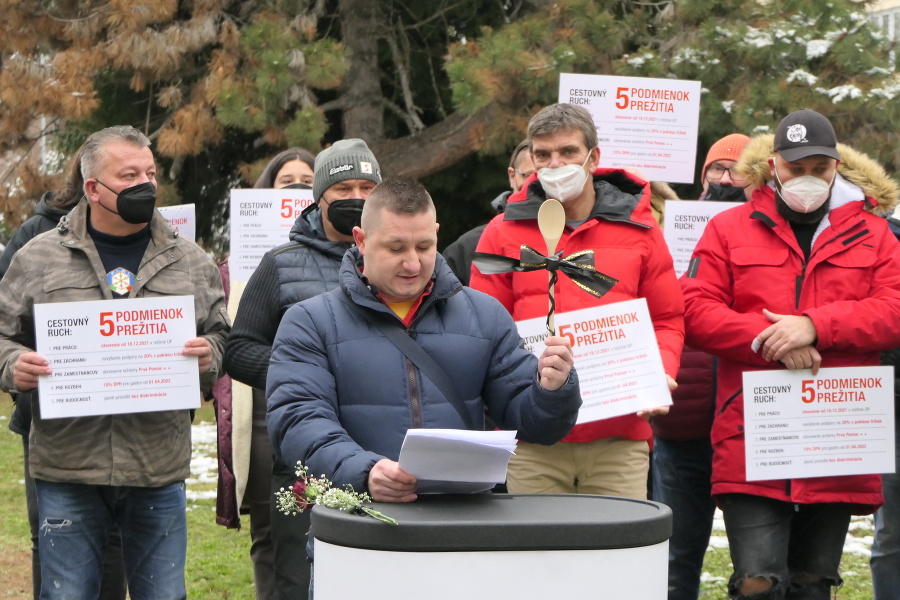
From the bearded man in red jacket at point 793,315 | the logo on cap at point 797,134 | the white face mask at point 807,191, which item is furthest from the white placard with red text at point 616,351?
the logo on cap at point 797,134

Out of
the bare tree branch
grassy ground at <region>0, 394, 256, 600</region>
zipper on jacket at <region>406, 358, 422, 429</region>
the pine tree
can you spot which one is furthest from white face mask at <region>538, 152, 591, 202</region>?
the bare tree branch

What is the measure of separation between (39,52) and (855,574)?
8.00 m

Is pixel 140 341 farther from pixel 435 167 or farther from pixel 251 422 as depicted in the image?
pixel 435 167

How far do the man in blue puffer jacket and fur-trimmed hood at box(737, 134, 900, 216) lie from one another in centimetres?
174

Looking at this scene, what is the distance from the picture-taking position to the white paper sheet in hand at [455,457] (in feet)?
10.5

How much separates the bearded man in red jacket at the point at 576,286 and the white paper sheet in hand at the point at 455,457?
5.19 feet

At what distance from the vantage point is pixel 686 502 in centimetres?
602

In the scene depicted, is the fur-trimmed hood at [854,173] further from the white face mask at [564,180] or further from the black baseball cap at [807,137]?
the white face mask at [564,180]

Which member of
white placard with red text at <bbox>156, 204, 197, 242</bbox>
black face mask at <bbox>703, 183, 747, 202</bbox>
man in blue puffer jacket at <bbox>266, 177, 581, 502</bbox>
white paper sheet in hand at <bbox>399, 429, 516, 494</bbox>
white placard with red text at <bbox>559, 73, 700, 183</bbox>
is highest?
white placard with red text at <bbox>559, 73, 700, 183</bbox>

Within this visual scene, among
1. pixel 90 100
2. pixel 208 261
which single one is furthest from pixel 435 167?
pixel 208 261

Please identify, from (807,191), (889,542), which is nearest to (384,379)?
(807,191)

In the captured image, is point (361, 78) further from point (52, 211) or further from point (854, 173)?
point (854, 173)

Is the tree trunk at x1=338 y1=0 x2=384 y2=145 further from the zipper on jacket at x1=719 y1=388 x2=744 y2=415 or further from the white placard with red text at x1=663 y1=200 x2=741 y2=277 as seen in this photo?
the zipper on jacket at x1=719 y1=388 x2=744 y2=415

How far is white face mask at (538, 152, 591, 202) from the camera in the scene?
4.97 m
